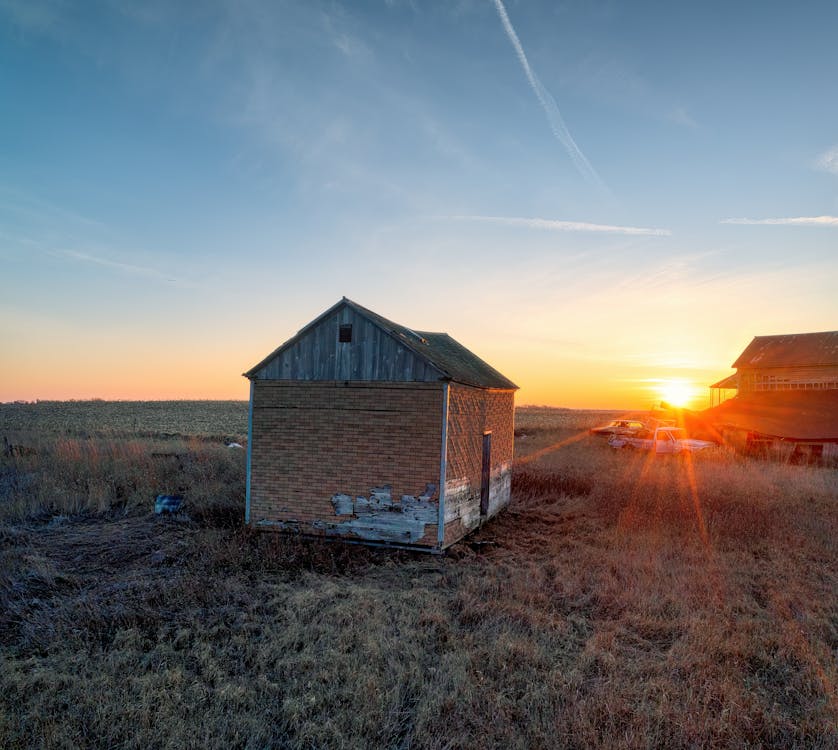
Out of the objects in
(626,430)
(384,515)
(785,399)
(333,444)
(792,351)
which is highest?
(792,351)

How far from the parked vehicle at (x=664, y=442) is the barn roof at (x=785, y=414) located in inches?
123

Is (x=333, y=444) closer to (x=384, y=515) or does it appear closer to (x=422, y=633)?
(x=384, y=515)

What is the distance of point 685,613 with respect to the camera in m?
7.07

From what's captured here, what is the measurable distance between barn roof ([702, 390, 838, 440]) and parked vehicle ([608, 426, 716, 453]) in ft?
10.3

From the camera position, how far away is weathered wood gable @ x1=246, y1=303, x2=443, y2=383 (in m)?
9.97

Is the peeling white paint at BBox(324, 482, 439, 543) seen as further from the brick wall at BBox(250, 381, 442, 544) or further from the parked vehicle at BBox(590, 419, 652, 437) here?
the parked vehicle at BBox(590, 419, 652, 437)

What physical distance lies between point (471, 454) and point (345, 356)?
3.40 m

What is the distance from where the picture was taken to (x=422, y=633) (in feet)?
20.6

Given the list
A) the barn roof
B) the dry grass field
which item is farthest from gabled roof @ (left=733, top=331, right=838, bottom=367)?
the dry grass field

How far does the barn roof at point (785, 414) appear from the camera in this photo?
933 inches

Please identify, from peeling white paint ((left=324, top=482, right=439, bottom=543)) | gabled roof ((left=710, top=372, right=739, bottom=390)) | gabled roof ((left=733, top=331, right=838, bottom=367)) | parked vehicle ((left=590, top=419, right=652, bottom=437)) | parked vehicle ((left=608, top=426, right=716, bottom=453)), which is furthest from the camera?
gabled roof ((left=710, top=372, right=739, bottom=390))

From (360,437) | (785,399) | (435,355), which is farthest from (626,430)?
(360,437)

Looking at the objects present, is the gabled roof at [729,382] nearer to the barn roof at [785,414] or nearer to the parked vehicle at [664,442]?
the barn roof at [785,414]

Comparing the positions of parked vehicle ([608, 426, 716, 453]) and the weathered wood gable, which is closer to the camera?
the weathered wood gable
